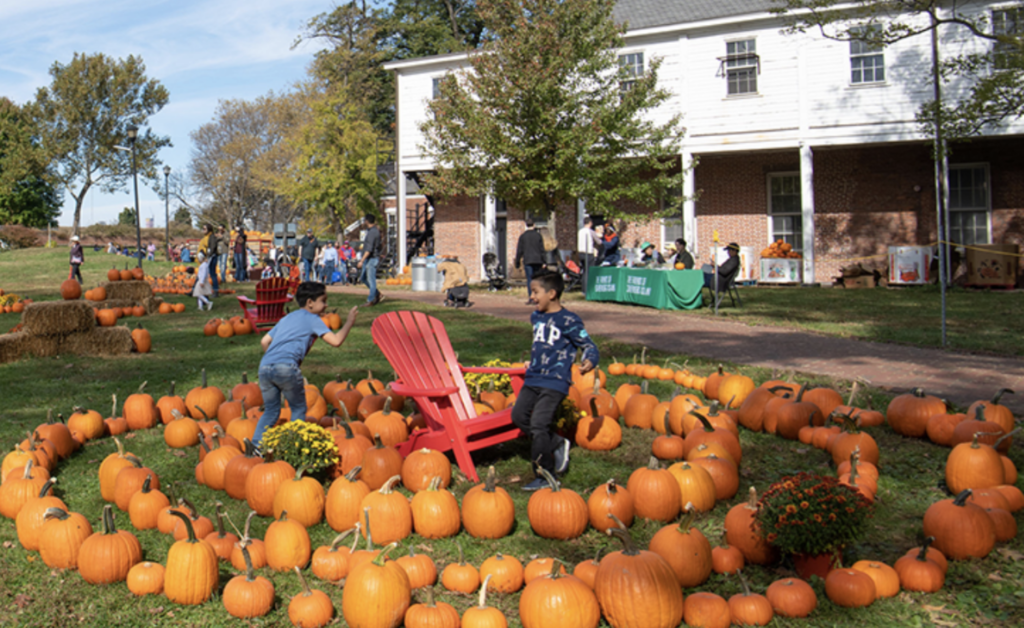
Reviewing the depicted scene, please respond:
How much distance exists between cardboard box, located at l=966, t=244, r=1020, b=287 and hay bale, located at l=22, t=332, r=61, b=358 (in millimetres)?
19422

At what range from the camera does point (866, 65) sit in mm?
20828

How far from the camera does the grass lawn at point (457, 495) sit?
10.9ft

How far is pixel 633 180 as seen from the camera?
792 inches

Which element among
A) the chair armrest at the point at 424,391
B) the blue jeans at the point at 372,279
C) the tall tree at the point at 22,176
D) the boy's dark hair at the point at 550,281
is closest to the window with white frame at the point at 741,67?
the blue jeans at the point at 372,279

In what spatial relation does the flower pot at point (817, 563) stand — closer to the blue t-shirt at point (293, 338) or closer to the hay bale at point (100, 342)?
the blue t-shirt at point (293, 338)

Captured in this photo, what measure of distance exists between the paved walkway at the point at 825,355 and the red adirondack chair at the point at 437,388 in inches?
157

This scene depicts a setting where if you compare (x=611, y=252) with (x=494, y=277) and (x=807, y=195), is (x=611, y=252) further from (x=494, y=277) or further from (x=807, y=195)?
(x=807, y=195)

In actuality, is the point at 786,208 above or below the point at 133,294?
above

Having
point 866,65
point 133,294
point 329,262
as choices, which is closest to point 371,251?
point 133,294

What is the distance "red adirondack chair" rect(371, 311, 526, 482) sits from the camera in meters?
4.96

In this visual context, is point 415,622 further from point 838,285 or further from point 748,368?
point 838,285

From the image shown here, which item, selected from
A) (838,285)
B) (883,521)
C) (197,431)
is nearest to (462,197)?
(838,285)

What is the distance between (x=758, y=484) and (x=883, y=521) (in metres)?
0.81

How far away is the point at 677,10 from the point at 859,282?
9.68 metres
